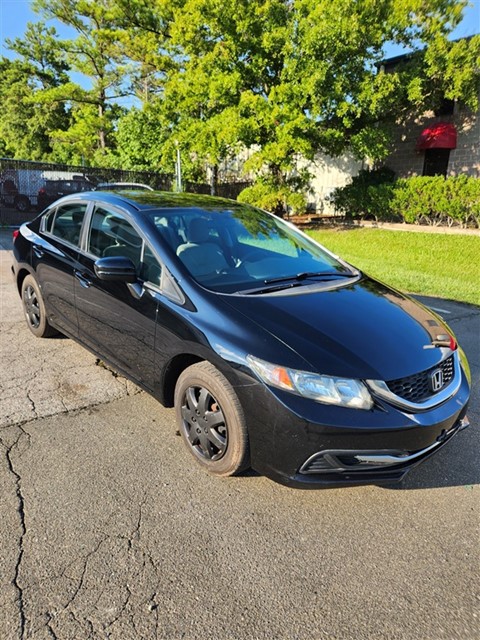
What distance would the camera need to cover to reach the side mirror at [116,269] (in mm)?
3006

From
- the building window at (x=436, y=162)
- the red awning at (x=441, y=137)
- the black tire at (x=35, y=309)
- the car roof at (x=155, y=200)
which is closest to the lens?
the car roof at (x=155, y=200)

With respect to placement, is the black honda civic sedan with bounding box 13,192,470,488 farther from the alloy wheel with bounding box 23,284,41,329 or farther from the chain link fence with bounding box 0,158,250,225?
the chain link fence with bounding box 0,158,250,225

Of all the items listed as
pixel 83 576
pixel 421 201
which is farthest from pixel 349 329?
pixel 421 201

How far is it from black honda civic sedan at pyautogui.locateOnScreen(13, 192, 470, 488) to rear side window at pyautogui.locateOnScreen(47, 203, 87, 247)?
0.04 metres

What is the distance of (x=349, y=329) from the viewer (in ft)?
8.61

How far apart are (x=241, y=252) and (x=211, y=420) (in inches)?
55.3

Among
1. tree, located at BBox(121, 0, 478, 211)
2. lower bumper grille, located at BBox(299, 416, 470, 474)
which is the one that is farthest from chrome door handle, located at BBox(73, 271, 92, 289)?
tree, located at BBox(121, 0, 478, 211)

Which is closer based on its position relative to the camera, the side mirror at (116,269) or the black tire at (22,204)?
the side mirror at (116,269)

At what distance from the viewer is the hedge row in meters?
12.8

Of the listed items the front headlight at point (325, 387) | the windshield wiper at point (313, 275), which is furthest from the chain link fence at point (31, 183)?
the front headlight at point (325, 387)

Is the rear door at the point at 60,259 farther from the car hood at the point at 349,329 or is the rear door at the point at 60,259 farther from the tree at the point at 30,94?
the tree at the point at 30,94

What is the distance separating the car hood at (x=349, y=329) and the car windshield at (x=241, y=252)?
232 millimetres

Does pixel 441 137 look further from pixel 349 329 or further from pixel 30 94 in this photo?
pixel 30 94

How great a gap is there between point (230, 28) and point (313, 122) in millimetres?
3941
